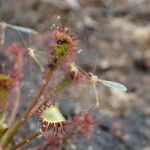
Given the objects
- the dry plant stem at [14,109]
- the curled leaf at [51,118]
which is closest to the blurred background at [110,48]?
the dry plant stem at [14,109]

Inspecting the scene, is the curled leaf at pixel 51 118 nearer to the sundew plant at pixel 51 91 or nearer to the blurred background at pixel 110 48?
the sundew plant at pixel 51 91

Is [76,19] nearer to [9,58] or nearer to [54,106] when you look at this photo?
[9,58]

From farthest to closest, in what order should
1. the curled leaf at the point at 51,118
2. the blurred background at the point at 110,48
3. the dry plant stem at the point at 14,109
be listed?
the blurred background at the point at 110,48
the dry plant stem at the point at 14,109
the curled leaf at the point at 51,118

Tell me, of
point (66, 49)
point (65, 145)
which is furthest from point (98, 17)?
point (66, 49)

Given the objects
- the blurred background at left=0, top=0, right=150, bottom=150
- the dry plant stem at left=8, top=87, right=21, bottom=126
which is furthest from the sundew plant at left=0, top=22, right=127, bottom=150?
the blurred background at left=0, top=0, right=150, bottom=150

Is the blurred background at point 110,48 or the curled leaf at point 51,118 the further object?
the blurred background at point 110,48

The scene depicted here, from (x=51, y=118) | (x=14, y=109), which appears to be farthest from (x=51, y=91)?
(x=14, y=109)
